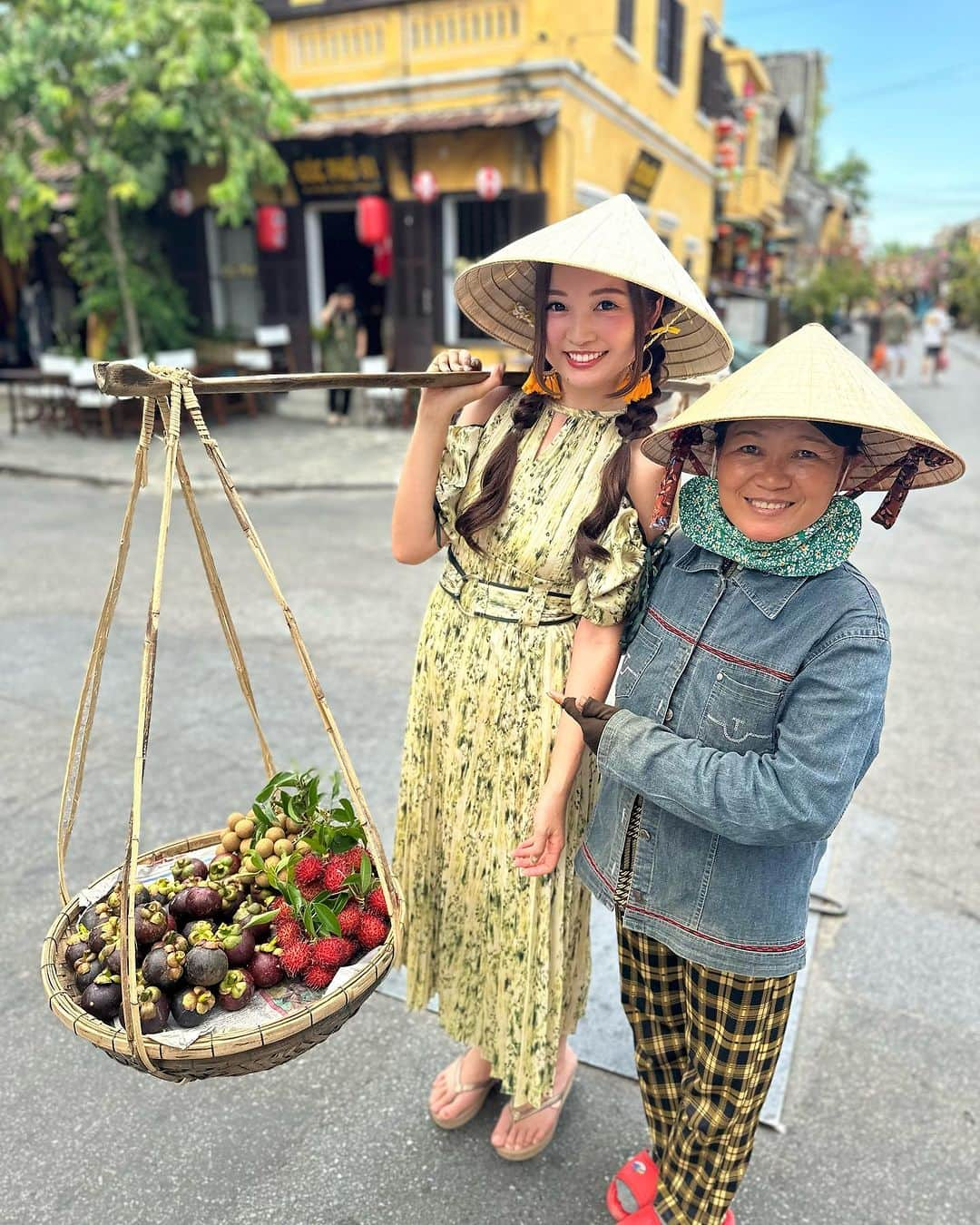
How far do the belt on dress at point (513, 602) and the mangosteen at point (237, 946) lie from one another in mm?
686

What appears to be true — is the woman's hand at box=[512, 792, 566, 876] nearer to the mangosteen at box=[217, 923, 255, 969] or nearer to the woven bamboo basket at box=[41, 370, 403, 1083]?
the woven bamboo basket at box=[41, 370, 403, 1083]

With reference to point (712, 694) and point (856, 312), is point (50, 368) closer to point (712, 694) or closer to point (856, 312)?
point (712, 694)

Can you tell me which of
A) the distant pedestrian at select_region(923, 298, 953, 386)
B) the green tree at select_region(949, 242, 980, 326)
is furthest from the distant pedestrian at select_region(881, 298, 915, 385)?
the green tree at select_region(949, 242, 980, 326)

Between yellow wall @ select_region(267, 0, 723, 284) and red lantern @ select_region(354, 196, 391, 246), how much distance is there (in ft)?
0.96

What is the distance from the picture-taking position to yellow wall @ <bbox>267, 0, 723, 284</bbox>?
32.5 feet

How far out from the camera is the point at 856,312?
4056 cm

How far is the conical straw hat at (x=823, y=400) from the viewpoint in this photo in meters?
1.24

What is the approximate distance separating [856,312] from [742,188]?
2345 centimetres

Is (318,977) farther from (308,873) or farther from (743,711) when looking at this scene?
(743,711)

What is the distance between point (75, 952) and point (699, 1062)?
Answer: 1.08m

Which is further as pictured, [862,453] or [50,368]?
[50,368]

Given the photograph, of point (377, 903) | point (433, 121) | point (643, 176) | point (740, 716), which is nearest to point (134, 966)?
point (377, 903)

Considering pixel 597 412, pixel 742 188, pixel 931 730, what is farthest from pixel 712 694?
pixel 742 188

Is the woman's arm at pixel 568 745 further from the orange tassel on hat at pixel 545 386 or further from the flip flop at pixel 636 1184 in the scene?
the flip flop at pixel 636 1184
